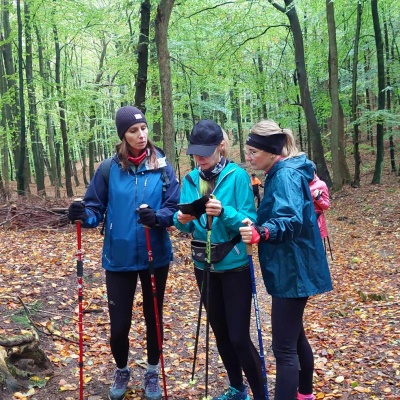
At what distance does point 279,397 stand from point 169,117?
7.41m

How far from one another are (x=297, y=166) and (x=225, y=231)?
0.72m

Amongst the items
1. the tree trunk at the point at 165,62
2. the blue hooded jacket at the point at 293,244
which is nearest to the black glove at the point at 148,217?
the blue hooded jacket at the point at 293,244

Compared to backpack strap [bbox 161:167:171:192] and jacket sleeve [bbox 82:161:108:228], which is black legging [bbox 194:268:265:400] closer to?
backpack strap [bbox 161:167:171:192]

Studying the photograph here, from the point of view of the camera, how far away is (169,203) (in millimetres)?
3498

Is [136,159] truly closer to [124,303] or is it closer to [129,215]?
[129,215]

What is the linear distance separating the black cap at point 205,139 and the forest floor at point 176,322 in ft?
7.53

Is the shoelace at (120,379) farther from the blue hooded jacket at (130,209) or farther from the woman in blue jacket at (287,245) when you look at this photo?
the woman in blue jacket at (287,245)

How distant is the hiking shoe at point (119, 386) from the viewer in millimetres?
3580

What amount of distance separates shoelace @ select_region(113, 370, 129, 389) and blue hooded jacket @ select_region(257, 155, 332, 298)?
1669 mm

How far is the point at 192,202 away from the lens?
119 inches

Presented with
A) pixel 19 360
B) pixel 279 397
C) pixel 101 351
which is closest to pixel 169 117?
pixel 101 351

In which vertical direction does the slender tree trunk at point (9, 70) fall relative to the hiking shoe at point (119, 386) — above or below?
above

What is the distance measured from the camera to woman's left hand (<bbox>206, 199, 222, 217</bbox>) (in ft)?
9.46

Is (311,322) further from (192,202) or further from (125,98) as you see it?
(125,98)
